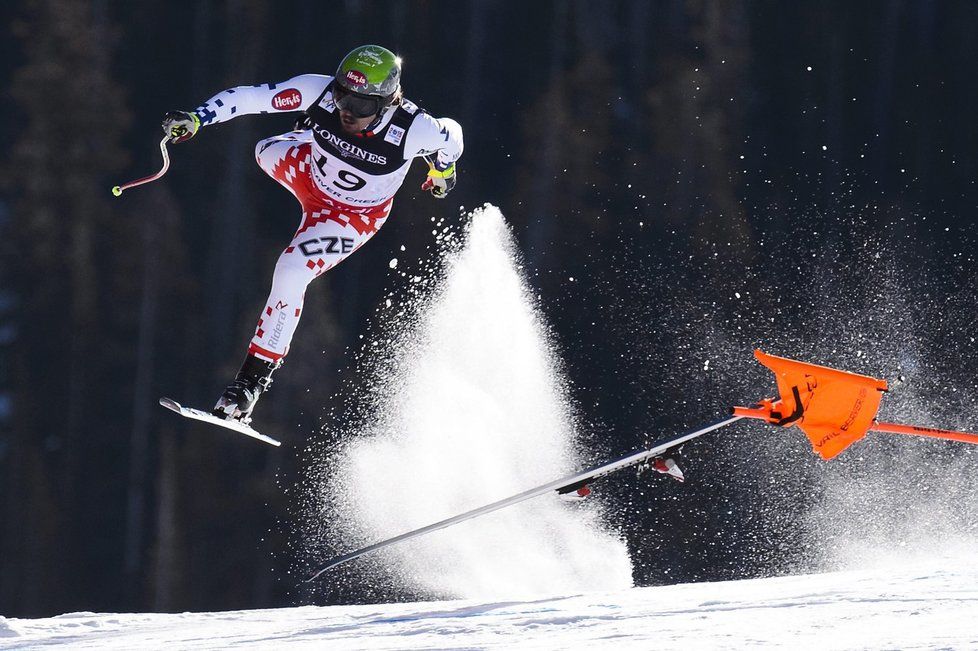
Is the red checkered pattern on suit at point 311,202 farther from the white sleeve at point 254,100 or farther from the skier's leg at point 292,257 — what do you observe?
the white sleeve at point 254,100

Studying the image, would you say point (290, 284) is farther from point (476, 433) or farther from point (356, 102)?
point (476, 433)

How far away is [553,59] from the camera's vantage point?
19031 millimetres

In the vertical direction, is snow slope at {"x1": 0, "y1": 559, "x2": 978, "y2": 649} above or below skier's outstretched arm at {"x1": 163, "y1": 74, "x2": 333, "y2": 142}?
below

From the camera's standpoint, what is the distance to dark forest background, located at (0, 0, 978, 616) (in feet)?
55.5

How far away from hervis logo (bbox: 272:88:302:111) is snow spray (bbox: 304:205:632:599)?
8.81ft

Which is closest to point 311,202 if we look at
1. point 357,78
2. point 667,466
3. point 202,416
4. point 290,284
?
point 290,284

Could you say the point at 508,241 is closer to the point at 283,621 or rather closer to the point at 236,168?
the point at 283,621

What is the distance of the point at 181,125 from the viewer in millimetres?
5594

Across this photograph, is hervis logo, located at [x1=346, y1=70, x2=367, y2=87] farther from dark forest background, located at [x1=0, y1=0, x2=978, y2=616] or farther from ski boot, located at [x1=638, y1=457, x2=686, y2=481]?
dark forest background, located at [x1=0, y1=0, x2=978, y2=616]

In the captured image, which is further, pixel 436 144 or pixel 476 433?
pixel 476 433

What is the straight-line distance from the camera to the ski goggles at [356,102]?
573 centimetres

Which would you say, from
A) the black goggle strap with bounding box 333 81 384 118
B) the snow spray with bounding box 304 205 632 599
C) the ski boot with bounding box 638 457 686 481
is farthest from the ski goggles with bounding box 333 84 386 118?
the snow spray with bounding box 304 205 632 599

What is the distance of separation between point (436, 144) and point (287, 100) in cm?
73

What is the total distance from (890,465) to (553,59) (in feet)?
28.1
